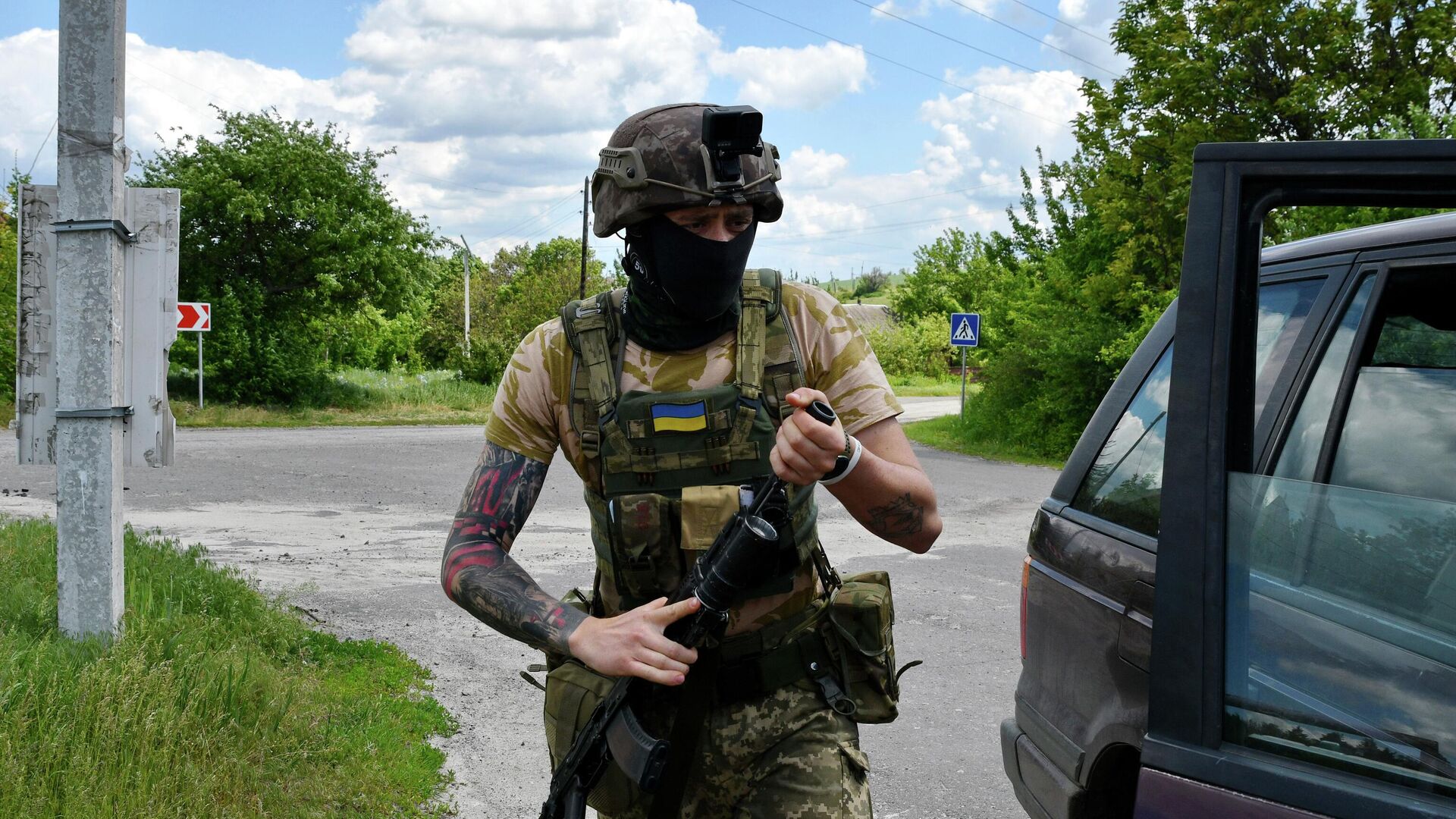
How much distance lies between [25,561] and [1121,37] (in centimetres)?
1387

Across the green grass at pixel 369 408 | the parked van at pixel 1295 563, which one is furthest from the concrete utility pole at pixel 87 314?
the green grass at pixel 369 408

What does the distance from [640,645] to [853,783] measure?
23.4 inches

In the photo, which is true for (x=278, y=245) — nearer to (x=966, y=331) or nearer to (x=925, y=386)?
(x=966, y=331)

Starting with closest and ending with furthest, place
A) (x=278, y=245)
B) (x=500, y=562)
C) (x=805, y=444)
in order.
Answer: (x=805, y=444) → (x=500, y=562) → (x=278, y=245)

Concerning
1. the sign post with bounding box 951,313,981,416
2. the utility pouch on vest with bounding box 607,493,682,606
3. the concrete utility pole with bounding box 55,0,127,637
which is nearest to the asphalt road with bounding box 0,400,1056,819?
the concrete utility pole with bounding box 55,0,127,637

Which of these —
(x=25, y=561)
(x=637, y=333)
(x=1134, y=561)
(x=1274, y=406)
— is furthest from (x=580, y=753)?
(x=25, y=561)

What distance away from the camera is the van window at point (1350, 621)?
1380 mm

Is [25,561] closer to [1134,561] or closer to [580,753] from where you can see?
[580,753]

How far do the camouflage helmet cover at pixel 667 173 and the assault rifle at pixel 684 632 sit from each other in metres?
0.52

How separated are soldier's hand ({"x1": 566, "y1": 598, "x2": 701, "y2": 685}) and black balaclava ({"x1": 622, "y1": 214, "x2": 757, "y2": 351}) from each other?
1.95 ft

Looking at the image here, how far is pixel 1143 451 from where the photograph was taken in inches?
106

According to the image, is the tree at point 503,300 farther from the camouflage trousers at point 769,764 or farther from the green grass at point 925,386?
the camouflage trousers at point 769,764

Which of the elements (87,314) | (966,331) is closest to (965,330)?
(966,331)

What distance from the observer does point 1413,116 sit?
927cm
